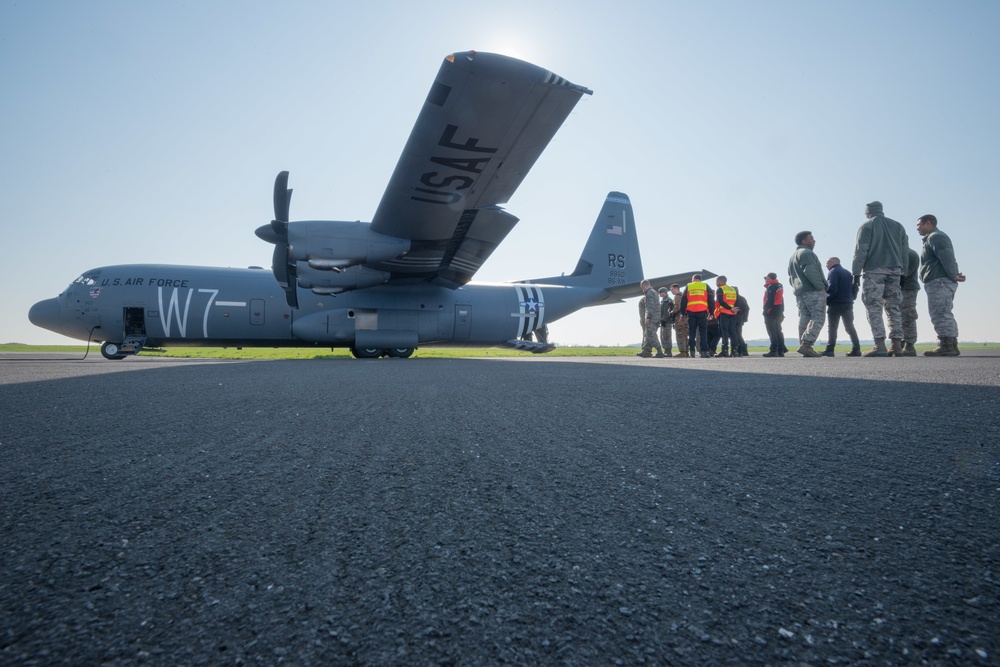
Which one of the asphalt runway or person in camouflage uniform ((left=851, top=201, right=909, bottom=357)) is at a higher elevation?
person in camouflage uniform ((left=851, top=201, right=909, bottom=357))

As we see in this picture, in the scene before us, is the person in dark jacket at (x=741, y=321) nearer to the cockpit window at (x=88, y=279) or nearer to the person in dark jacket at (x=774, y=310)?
the person in dark jacket at (x=774, y=310)

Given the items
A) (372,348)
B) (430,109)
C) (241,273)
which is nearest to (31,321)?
(241,273)

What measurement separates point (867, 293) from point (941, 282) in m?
0.91

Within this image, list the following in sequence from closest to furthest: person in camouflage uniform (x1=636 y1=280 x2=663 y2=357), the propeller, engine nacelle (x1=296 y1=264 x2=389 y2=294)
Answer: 1. the propeller
2. engine nacelle (x1=296 y1=264 x2=389 y2=294)
3. person in camouflage uniform (x1=636 y1=280 x2=663 y2=357)

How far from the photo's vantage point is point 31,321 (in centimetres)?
948

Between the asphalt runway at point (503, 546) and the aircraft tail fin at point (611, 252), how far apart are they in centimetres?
1189

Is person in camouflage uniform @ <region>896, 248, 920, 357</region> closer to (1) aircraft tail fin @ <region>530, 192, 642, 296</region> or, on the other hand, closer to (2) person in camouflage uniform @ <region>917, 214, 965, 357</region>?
(2) person in camouflage uniform @ <region>917, 214, 965, 357</region>

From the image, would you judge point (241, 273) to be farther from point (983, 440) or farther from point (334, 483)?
point (983, 440)

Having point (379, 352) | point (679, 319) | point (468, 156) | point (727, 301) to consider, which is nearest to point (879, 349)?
point (727, 301)

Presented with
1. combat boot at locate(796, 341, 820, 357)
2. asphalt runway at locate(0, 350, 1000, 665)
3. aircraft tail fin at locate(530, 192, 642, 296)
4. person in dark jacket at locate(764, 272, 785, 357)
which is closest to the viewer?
asphalt runway at locate(0, 350, 1000, 665)

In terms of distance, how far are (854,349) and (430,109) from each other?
813cm

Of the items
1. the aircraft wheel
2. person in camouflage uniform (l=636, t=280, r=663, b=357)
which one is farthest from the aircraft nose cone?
person in camouflage uniform (l=636, t=280, r=663, b=357)

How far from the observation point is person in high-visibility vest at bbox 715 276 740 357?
10.2 meters

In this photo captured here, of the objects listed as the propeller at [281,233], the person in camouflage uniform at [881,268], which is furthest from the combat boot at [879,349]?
the propeller at [281,233]
